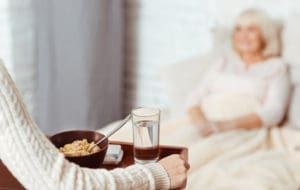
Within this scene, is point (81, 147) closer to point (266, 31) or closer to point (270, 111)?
point (270, 111)

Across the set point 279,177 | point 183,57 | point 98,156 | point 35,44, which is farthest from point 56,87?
point 98,156

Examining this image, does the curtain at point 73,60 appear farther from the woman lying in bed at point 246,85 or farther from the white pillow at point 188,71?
the woman lying in bed at point 246,85

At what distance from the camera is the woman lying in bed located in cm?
270

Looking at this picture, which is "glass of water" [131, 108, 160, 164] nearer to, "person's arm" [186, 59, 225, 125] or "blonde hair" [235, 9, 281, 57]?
"person's arm" [186, 59, 225, 125]

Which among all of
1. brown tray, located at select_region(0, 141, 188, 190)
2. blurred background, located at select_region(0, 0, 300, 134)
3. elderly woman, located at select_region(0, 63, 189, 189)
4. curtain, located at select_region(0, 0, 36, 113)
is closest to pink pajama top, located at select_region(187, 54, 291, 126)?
blurred background, located at select_region(0, 0, 300, 134)

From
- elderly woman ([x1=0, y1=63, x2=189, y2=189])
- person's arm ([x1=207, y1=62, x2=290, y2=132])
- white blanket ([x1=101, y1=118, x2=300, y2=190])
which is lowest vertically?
white blanket ([x1=101, y1=118, x2=300, y2=190])

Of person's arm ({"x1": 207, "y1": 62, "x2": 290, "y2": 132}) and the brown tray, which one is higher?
the brown tray

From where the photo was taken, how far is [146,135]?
59.2 inches

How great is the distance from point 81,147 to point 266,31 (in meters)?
1.58

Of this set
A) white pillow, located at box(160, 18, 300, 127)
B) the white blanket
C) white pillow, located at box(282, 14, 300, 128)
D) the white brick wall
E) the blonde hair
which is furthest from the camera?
the white brick wall

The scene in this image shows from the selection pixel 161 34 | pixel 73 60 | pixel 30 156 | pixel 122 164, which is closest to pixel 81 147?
pixel 122 164

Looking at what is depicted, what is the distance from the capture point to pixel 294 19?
278 cm

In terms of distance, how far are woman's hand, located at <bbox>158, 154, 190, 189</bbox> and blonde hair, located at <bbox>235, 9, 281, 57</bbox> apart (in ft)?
4.84

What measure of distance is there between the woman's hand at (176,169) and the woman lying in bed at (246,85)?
130cm
